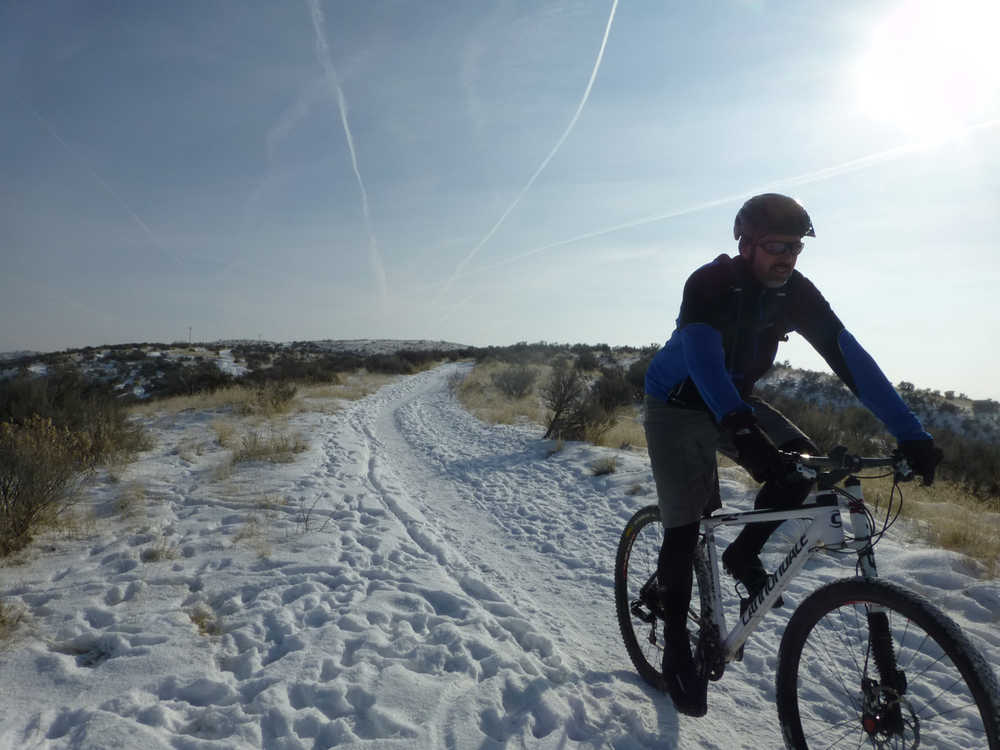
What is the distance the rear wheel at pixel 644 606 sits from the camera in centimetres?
302

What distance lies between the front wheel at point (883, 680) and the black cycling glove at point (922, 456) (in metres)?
0.48

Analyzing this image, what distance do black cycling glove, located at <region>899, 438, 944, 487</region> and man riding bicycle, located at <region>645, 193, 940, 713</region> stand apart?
0.05 m

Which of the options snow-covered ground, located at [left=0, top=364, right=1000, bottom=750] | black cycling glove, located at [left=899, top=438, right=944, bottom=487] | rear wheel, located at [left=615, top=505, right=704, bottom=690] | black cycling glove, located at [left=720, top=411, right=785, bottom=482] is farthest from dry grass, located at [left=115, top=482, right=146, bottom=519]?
black cycling glove, located at [left=899, top=438, right=944, bottom=487]

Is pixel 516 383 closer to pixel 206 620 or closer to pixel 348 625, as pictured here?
pixel 348 625

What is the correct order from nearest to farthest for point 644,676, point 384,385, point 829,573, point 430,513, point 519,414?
point 644,676
point 829,573
point 430,513
point 519,414
point 384,385

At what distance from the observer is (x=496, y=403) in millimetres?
18844

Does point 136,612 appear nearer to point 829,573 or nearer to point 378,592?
point 378,592

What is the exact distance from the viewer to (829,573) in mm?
4547

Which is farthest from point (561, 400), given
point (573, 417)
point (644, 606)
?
point (644, 606)

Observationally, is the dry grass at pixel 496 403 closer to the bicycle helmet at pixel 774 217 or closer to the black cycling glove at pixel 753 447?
the bicycle helmet at pixel 774 217

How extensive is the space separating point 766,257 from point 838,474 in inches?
40.5

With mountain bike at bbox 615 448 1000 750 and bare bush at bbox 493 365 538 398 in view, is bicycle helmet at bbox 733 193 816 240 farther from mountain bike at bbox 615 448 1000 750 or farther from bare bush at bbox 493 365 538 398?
bare bush at bbox 493 365 538 398

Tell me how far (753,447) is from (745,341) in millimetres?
711

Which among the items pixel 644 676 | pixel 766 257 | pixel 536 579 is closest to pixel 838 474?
pixel 766 257
